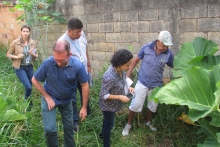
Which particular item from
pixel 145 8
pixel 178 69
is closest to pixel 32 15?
pixel 145 8

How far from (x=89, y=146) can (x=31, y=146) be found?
30.1 inches

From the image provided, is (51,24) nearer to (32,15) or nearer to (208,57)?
(32,15)

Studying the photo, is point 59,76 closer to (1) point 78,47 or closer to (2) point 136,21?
(1) point 78,47

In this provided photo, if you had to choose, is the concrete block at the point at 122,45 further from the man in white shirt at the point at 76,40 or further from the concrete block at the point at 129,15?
the man in white shirt at the point at 76,40

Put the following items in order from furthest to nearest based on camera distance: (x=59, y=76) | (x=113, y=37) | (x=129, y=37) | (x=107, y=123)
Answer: (x=113, y=37) → (x=129, y=37) → (x=107, y=123) → (x=59, y=76)

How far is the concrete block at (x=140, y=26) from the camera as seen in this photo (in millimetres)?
4391

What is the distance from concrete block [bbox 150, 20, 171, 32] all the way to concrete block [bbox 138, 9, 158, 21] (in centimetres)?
8

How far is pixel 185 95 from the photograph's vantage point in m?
2.44

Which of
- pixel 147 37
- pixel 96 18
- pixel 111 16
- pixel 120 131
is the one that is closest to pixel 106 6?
pixel 111 16

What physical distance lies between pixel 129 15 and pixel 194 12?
126 cm

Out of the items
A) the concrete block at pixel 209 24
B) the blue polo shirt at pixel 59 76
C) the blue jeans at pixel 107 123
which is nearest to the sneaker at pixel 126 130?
the blue jeans at pixel 107 123

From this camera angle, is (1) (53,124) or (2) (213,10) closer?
(1) (53,124)

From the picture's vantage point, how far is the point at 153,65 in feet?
11.8

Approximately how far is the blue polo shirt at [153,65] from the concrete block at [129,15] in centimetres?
104
